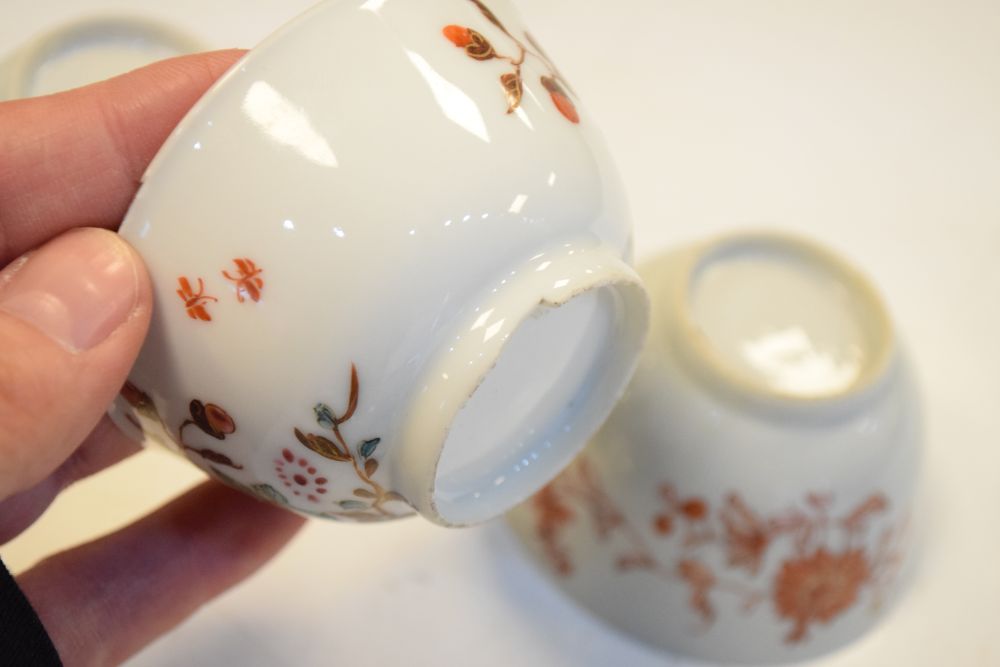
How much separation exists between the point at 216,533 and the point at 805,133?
0.77 m

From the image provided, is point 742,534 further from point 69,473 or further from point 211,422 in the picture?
point 69,473

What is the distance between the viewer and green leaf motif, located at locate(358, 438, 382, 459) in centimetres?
44

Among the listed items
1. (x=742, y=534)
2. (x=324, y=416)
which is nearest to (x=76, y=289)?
(x=324, y=416)

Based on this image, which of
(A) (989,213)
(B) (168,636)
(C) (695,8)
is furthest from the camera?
(C) (695,8)

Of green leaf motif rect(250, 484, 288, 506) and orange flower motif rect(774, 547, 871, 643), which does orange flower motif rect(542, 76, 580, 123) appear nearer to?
green leaf motif rect(250, 484, 288, 506)

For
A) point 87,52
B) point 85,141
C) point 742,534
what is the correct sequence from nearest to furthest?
point 85,141 < point 742,534 < point 87,52

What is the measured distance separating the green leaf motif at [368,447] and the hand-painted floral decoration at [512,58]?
163 mm

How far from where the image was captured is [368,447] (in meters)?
0.44

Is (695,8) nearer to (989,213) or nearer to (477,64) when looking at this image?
(989,213)

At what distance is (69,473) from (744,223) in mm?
691

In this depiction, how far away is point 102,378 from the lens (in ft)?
1.41

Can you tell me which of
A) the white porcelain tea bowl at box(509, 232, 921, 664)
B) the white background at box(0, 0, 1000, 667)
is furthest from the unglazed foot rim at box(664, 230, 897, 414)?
the white background at box(0, 0, 1000, 667)

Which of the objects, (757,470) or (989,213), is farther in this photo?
(989,213)

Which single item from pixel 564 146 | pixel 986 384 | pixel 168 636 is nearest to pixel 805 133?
pixel 986 384
